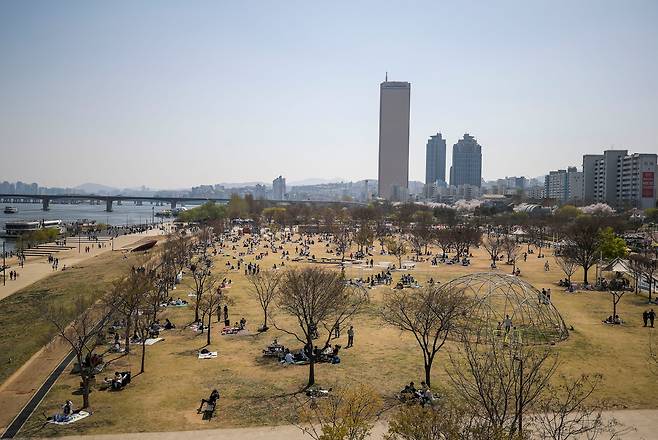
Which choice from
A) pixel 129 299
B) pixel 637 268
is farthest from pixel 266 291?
pixel 637 268

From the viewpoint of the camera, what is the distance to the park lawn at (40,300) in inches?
885

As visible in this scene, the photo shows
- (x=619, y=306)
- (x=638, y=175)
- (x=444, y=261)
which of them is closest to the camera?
(x=619, y=306)

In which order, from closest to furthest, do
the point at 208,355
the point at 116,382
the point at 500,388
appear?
the point at 500,388 → the point at 116,382 → the point at 208,355

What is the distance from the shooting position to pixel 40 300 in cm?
3494

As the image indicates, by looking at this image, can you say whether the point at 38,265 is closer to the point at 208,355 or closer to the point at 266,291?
the point at 266,291

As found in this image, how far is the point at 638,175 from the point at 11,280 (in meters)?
137

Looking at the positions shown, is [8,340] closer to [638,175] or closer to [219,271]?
[219,271]

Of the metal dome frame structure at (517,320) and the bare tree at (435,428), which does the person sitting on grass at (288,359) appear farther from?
the bare tree at (435,428)

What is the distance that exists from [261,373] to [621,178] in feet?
479

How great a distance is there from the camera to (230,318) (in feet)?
95.6

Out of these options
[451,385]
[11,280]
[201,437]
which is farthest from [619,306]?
[11,280]

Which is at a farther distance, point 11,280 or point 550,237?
point 550,237

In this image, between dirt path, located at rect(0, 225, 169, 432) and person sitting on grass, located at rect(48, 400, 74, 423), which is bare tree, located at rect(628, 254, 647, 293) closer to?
person sitting on grass, located at rect(48, 400, 74, 423)

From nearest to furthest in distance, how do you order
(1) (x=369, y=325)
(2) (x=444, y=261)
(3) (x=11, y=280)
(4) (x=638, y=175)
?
1. (1) (x=369, y=325)
2. (3) (x=11, y=280)
3. (2) (x=444, y=261)
4. (4) (x=638, y=175)
